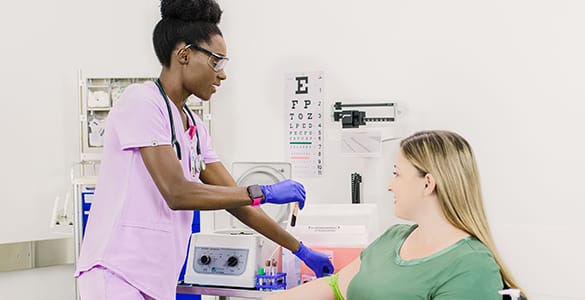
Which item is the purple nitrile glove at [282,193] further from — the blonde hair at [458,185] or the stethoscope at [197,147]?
the blonde hair at [458,185]

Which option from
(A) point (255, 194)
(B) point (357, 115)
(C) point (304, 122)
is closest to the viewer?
(A) point (255, 194)

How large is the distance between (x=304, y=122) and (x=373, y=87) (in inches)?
14.6

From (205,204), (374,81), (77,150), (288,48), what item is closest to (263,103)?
(288,48)

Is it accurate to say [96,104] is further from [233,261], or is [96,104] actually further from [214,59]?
[214,59]

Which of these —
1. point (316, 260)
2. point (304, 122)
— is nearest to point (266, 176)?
point (304, 122)

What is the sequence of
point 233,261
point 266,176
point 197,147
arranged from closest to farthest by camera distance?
point 197,147 → point 233,261 → point 266,176

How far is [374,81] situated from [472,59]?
0.43 meters

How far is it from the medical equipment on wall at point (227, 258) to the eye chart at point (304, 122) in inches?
27.2

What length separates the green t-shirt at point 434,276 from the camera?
5.09ft

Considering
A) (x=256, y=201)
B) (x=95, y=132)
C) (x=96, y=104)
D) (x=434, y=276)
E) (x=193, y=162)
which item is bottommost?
(x=434, y=276)

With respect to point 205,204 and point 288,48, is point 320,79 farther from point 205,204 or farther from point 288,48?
point 205,204

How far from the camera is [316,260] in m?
2.29

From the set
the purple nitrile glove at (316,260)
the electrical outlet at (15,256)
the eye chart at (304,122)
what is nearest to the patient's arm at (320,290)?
the purple nitrile glove at (316,260)

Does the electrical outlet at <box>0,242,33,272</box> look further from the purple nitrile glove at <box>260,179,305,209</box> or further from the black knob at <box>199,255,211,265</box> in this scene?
the purple nitrile glove at <box>260,179,305,209</box>
